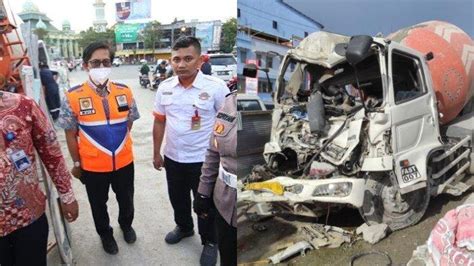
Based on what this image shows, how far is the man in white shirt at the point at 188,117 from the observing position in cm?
132

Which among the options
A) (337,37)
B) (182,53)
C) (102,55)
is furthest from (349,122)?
(102,55)

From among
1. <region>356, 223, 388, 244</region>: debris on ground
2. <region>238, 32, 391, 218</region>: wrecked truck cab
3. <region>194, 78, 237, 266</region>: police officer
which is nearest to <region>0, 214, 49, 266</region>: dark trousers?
<region>194, 78, 237, 266</region>: police officer

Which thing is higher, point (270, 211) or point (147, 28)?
point (147, 28)

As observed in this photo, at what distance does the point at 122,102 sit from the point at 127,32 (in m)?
0.60

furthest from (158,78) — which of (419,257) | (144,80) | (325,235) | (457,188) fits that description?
(457,188)

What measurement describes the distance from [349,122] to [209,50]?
58cm

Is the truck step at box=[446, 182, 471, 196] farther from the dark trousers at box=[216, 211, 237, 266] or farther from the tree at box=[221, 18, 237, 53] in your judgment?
the tree at box=[221, 18, 237, 53]

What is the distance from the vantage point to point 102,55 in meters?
1.67

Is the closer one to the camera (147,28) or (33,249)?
(147,28)

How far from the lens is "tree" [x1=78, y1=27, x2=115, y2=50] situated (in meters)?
1.39

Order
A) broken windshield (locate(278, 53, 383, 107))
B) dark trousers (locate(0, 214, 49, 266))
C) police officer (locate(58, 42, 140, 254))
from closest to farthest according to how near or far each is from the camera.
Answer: broken windshield (locate(278, 53, 383, 107))
dark trousers (locate(0, 214, 49, 266))
police officer (locate(58, 42, 140, 254))

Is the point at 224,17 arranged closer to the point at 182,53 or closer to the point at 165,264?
the point at 182,53

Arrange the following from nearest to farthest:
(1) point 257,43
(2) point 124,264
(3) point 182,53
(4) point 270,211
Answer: (1) point 257,43
(3) point 182,53
(4) point 270,211
(2) point 124,264

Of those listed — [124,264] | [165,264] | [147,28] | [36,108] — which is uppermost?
[147,28]
